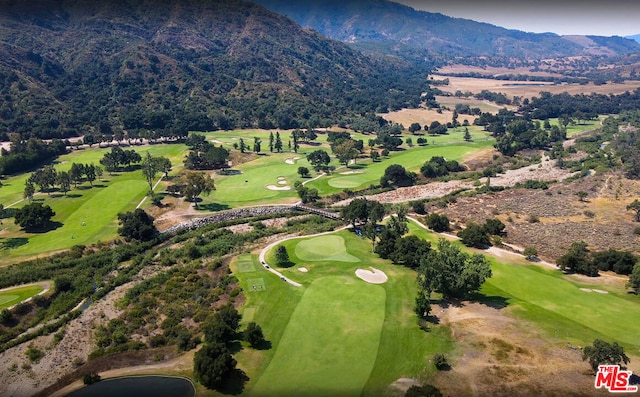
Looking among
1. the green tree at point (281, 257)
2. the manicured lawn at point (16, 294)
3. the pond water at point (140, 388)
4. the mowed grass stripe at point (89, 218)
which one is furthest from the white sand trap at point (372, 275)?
the mowed grass stripe at point (89, 218)

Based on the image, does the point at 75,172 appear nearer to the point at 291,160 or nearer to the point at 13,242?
the point at 13,242

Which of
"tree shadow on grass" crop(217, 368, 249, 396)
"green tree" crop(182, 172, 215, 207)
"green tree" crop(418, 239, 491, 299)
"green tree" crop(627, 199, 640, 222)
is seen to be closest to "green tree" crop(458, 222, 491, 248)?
"green tree" crop(418, 239, 491, 299)

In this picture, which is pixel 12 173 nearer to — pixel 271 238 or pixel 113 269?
pixel 113 269

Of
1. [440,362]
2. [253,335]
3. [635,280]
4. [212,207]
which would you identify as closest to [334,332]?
[253,335]

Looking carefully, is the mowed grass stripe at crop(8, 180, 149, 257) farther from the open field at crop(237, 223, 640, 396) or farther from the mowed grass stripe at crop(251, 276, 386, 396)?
the mowed grass stripe at crop(251, 276, 386, 396)

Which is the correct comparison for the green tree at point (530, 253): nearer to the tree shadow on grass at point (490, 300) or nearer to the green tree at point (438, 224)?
the green tree at point (438, 224)
